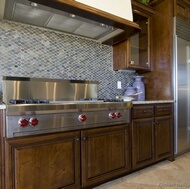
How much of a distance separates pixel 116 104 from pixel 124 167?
669 mm

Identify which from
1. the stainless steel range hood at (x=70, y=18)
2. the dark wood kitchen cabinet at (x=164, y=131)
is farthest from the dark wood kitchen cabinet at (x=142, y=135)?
the stainless steel range hood at (x=70, y=18)

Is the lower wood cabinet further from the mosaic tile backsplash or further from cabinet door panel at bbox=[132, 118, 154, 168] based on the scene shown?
the mosaic tile backsplash

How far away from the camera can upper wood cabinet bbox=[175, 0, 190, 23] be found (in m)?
2.39

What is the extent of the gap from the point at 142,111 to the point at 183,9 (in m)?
1.74

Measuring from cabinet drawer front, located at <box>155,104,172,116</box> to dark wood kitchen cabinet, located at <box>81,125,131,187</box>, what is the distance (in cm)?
58

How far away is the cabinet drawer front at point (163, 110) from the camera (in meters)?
2.11

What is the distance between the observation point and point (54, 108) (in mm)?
1256

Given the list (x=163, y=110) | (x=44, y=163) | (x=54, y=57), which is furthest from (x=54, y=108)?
(x=163, y=110)

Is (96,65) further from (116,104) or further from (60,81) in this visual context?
(116,104)

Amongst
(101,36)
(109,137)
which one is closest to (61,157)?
(109,137)

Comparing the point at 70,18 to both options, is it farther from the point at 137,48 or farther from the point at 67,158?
the point at 67,158

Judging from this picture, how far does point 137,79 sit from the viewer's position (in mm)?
2574

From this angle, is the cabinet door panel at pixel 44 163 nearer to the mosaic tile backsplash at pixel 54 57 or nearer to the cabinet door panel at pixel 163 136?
the mosaic tile backsplash at pixel 54 57

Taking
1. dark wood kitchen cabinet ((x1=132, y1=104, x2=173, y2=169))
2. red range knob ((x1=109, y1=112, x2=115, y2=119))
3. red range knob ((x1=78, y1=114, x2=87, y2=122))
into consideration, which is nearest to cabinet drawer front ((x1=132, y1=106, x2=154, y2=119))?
dark wood kitchen cabinet ((x1=132, y1=104, x2=173, y2=169))
